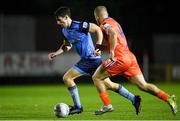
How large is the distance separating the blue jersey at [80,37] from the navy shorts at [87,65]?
9cm

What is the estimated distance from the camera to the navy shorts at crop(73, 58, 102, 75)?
16.4m

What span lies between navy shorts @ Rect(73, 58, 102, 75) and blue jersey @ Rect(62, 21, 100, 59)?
93 mm

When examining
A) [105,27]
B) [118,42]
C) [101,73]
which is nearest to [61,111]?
[101,73]

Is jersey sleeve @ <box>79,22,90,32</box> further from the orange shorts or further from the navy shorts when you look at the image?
the orange shorts

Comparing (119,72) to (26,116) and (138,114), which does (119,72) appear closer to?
(138,114)

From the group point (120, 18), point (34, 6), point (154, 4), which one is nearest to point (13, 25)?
point (120, 18)

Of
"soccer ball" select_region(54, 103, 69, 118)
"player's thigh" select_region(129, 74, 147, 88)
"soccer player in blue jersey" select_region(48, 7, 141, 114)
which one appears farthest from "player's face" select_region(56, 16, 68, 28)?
"player's thigh" select_region(129, 74, 147, 88)

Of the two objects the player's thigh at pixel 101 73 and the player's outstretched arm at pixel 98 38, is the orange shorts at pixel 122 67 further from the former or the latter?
the player's outstretched arm at pixel 98 38

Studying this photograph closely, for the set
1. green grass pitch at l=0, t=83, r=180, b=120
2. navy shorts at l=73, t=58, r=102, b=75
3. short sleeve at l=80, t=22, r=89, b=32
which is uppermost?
short sleeve at l=80, t=22, r=89, b=32

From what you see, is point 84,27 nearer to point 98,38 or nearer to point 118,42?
point 98,38

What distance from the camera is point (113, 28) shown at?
603 inches

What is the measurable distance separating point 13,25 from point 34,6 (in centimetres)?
896

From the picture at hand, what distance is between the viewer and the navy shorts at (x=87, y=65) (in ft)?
53.9

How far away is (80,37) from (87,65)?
0.65 m
